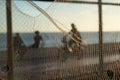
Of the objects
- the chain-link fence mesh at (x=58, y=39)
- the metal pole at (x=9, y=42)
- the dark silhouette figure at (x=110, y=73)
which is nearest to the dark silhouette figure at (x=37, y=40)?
the chain-link fence mesh at (x=58, y=39)

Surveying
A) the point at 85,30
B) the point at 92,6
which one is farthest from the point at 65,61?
the point at 92,6

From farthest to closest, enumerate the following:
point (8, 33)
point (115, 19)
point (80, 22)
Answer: point (115, 19)
point (80, 22)
point (8, 33)

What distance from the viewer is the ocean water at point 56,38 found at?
5348mm

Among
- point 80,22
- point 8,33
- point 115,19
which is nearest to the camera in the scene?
point 8,33

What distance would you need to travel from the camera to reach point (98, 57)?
6102 mm

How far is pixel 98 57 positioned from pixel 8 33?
178 cm

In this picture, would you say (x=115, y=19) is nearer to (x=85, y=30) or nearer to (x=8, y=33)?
(x=85, y=30)

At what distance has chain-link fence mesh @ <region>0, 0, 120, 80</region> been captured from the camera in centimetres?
535

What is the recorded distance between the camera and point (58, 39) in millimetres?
5578

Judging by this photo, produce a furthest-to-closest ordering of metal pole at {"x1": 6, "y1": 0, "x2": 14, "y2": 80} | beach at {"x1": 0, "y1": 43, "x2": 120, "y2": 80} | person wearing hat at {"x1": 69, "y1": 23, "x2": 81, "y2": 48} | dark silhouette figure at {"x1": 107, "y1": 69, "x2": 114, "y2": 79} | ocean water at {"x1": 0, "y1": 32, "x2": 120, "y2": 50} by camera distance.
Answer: dark silhouette figure at {"x1": 107, "y1": 69, "x2": 114, "y2": 79}
person wearing hat at {"x1": 69, "y1": 23, "x2": 81, "y2": 48}
beach at {"x1": 0, "y1": 43, "x2": 120, "y2": 80}
ocean water at {"x1": 0, "y1": 32, "x2": 120, "y2": 50}
metal pole at {"x1": 6, "y1": 0, "x2": 14, "y2": 80}

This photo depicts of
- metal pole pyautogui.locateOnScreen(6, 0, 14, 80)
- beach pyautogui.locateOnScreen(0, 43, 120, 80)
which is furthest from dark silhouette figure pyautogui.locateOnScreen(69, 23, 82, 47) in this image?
metal pole pyautogui.locateOnScreen(6, 0, 14, 80)

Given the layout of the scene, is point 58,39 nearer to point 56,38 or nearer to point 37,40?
point 56,38

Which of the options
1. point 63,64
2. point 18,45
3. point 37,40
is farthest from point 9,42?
point 63,64

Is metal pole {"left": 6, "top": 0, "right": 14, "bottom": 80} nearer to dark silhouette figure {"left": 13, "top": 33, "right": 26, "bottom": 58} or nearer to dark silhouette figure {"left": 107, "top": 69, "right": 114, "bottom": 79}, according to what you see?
dark silhouette figure {"left": 13, "top": 33, "right": 26, "bottom": 58}
